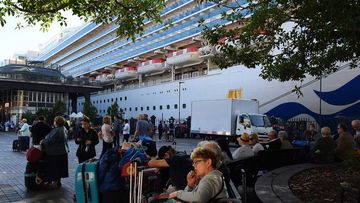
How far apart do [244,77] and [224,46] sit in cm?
2616

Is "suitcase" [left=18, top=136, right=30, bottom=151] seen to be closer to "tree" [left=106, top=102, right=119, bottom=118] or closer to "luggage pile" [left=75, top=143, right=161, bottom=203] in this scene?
"luggage pile" [left=75, top=143, right=161, bottom=203]

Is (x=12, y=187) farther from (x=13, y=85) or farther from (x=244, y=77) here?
(x=13, y=85)

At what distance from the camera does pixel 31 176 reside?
7.98 metres

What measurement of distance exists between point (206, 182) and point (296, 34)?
624 centimetres

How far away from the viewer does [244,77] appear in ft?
112

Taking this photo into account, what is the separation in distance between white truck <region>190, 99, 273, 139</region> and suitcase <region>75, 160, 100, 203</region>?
1952cm

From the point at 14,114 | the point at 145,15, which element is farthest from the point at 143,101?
the point at 145,15

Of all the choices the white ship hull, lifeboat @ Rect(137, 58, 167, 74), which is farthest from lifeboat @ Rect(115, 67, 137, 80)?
lifeboat @ Rect(137, 58, 167, 74)

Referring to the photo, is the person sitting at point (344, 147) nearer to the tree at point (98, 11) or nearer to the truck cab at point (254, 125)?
the tree at point (98, 11)

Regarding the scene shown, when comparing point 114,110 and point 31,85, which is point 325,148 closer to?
point 114,110

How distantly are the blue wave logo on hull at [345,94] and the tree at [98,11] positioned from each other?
1936cm

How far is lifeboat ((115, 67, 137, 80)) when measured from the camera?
177ft

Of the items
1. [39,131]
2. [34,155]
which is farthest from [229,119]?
[34,155]

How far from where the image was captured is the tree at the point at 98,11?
827 cm
